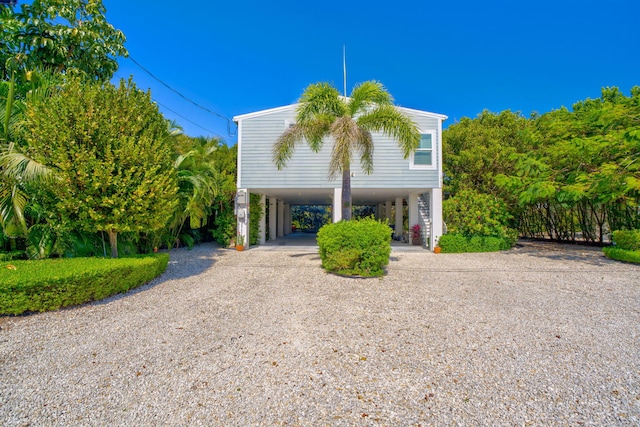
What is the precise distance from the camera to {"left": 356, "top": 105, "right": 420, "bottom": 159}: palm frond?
26.2 feet

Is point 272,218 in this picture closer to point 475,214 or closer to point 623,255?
point 475,214

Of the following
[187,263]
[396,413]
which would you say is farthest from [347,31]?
[396,413]

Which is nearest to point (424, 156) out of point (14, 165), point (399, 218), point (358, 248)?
point (399, 218)

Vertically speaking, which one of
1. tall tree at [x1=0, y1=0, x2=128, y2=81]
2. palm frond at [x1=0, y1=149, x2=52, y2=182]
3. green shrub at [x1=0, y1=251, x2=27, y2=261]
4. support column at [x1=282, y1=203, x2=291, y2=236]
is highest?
tall tree at [x1=0, y1=0, x2=128, y2=81]

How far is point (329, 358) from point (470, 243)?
9858 millimetres

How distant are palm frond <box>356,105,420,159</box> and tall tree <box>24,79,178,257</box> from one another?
552 centimetres

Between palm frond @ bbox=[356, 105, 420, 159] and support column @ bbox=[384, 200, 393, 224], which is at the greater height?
palm frond @ bbox=[356, 105, 420, 159]

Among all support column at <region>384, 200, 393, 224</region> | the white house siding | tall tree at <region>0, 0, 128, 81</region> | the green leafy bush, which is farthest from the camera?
support column at <region>384, 200, 393, 224</region>

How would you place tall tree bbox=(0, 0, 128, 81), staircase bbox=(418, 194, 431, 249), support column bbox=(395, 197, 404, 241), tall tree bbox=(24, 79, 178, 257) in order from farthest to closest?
support column bbox=(395, 197, 404, 241), staircase bbox=(418, 194, 431, 249), tall tree bbox=(0, 0, 128, 81), tall tree bbox=(24, 79, 178, 257)

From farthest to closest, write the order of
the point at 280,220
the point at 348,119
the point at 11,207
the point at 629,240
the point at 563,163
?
the point at 280,220, the point at 563,163, the point at 629,240, the point at 348,119, the point at 11,207

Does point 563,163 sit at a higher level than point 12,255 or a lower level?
higher

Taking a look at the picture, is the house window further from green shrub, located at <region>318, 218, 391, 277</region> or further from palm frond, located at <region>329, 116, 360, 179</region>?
green shrub, located at <region>318, 218, 391, 277</region>

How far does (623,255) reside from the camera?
29.0ft

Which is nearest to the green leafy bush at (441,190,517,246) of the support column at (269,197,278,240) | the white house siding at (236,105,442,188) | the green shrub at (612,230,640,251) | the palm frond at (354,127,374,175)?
the white house siding at (236,105,442,188)
